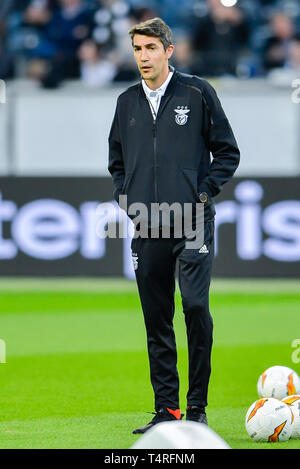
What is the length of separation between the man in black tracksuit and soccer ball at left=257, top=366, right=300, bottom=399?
102cm

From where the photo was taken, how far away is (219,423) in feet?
22.7

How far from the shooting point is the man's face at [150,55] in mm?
6504

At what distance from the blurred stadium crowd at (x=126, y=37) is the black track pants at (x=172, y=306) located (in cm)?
1060

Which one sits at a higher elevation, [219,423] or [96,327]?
[219,423]

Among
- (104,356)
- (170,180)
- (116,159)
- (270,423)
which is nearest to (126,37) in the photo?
(104,356)

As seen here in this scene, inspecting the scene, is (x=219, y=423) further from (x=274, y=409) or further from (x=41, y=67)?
(x=41, y=67)

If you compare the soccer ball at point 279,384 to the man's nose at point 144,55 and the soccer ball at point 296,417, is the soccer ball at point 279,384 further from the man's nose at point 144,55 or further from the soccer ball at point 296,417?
the man's nose at point 144,55

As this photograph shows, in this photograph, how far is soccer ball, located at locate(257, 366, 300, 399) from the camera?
24.2 ft

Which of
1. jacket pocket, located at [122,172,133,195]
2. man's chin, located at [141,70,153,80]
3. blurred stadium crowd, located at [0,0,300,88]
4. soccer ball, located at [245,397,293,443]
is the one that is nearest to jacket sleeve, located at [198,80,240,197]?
man's chin, located at [141,70,153,80]

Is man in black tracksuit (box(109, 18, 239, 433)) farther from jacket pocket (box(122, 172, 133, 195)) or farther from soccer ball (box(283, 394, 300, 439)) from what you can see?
soccer ball (box(283, 394, 300, 439))

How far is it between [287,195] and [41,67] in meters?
5.05

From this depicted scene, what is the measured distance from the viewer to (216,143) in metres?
6.65

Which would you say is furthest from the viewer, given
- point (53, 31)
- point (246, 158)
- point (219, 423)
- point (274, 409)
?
point (53, 31)

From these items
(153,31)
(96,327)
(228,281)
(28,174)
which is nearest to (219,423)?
(153,31)
